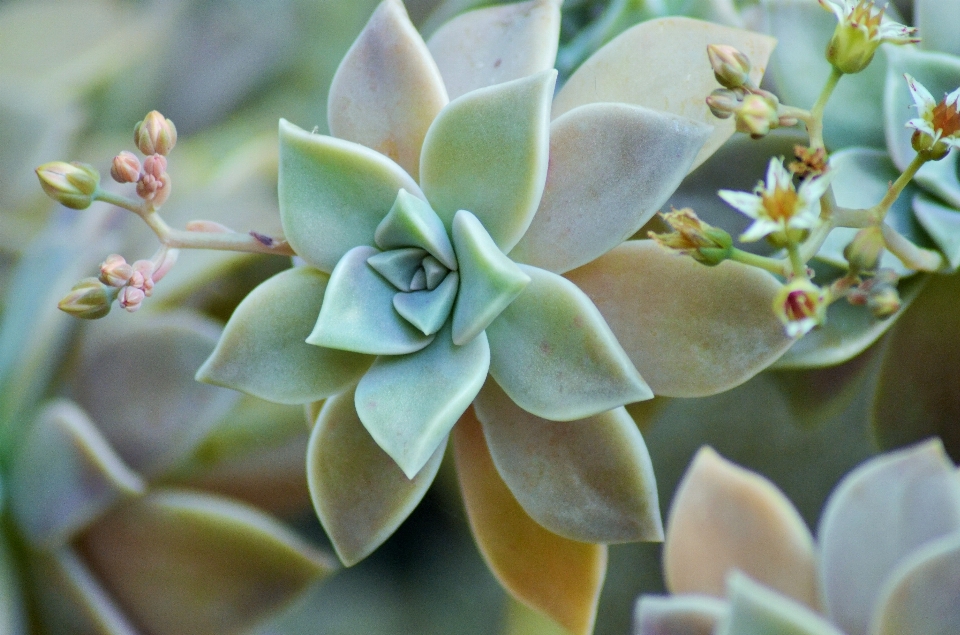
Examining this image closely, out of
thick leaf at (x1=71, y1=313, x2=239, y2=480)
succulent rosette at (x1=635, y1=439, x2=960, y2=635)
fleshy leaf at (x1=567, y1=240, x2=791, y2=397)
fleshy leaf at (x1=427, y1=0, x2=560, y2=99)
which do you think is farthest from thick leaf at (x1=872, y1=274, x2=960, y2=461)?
thick leaf at (x1=71, y1=313, x2=239, y2=480)

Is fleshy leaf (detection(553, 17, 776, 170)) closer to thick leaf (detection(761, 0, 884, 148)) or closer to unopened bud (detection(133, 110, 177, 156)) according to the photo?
thick leaf (detection(761, 0, 884, 148))

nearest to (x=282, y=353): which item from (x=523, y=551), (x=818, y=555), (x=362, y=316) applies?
(x=362, y=316)

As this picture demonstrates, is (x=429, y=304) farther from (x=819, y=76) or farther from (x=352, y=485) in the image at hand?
(x=819, y=76)

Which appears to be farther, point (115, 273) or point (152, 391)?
point (152, 391)

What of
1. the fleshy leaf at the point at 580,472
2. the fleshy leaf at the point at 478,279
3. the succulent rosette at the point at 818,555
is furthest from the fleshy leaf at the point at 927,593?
the fleshy leaf at the point at 478,279

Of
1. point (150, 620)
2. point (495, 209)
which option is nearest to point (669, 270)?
point (495, 209)

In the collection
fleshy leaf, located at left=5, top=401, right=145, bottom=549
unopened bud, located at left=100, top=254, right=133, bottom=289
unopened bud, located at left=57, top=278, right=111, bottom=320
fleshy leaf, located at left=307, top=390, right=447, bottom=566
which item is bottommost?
fleshy leaf, located at left=5, top=401, right=145, bottom=549

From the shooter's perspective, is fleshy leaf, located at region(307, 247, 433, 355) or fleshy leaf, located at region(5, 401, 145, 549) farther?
fleshy leaf, located at region(5, 401, 145, 549)
